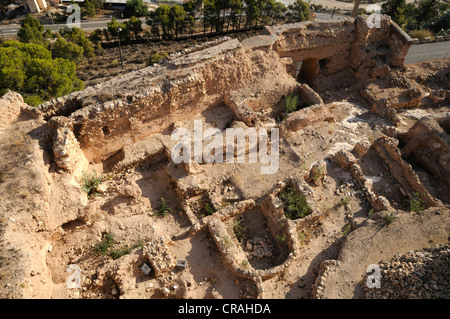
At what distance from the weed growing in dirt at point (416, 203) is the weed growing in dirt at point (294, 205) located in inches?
124

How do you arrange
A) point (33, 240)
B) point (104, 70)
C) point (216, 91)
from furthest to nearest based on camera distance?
point (104, 70), point (216, 91), point (33, 240)

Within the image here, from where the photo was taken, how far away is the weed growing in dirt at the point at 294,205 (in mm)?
8375

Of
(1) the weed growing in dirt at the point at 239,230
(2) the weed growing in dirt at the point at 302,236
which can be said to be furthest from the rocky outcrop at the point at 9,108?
(2) the weed growing in dirt at the point at 302,236

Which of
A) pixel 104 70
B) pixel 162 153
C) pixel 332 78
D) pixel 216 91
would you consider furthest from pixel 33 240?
pixel 104 70

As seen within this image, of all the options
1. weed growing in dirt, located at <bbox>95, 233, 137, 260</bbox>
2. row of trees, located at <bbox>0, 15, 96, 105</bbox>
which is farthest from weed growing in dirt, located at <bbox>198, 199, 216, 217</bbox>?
row of trees, located at <bbox>0, 15, 96, 105</bbox>

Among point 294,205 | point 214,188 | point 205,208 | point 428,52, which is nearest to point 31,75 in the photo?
point 214,188

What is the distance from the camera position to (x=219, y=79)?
11.2 meters

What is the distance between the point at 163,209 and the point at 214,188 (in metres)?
1.61

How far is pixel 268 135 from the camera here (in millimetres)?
10805

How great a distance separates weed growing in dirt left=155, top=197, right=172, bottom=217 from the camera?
8.95 m

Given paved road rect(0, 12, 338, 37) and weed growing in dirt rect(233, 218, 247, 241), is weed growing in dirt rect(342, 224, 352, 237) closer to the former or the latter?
weed growing in dirt rect(233, 218, 247, 241)

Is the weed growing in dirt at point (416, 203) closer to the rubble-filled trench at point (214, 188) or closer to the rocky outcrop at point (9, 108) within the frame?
the rubble-filled trench at point (214, 188)

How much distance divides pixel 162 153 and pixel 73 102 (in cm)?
308

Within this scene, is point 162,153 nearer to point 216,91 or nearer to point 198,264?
point 216,91
